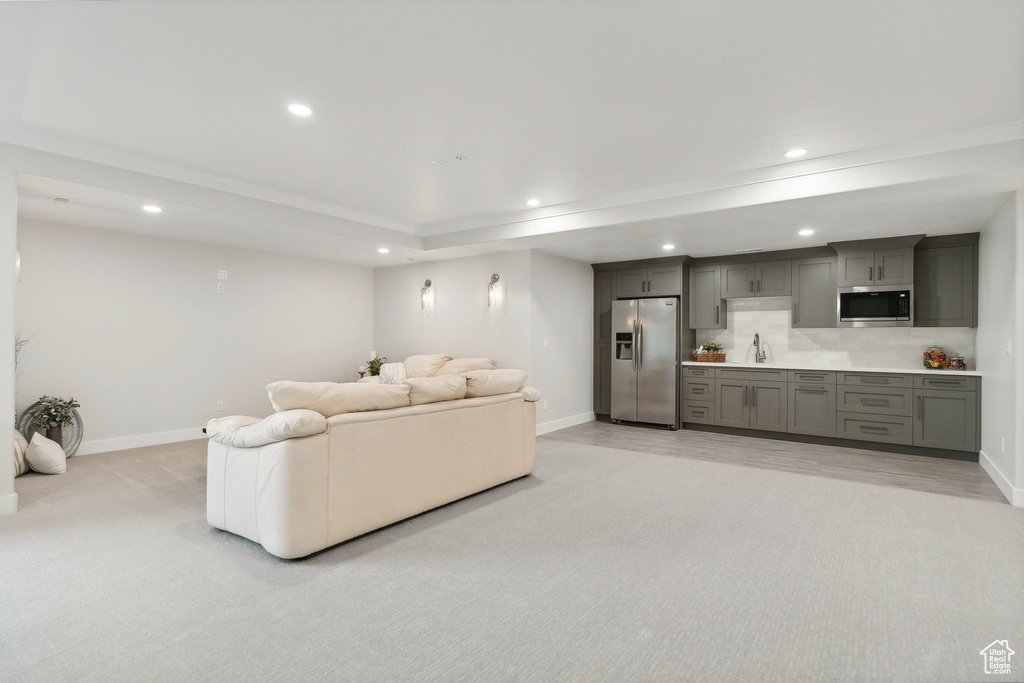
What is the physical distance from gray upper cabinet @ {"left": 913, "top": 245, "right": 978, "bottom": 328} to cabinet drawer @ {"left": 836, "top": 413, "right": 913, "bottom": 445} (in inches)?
41.2

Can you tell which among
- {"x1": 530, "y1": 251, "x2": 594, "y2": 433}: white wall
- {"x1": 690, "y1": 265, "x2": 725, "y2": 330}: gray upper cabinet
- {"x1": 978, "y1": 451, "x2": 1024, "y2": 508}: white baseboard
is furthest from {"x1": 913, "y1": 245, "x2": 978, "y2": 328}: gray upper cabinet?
{"x1": 530, "y1": 251, "x2": 594, "y2": 433}: white wall

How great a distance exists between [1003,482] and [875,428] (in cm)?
160

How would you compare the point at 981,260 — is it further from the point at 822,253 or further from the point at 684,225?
the point at 684,225

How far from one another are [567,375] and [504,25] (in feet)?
16.6

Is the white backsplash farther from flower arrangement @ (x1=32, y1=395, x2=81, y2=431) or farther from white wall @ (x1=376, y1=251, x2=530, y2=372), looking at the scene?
flower arrangement @ (x1=32, y1=395, x2=81, y2=431)

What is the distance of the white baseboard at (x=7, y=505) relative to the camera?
3.41 metres

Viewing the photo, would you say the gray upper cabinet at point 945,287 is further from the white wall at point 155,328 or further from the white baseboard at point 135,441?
the white baseboard at point 135,441

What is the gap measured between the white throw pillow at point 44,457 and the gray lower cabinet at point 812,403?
711 centimetres

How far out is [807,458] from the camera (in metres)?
5.20

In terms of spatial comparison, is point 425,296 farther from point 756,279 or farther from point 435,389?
point 756,279

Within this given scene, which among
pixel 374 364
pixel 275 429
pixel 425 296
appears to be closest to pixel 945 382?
pixel 425 296

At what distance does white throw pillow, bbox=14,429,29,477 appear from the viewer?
4.21 meters

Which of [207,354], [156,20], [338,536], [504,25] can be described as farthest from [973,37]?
[207,354]

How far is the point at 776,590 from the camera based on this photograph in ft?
7.88
